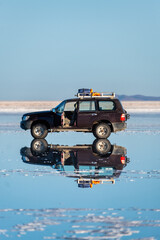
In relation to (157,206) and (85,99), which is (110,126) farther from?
(157,206)

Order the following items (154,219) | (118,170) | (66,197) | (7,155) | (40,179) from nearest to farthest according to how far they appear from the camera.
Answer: (154,219)
(66,197)
(40,179)
(118,170)
(7,155)

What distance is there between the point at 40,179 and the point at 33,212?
3298 mm

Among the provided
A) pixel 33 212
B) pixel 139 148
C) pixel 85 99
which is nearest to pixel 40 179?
pixel 33 212

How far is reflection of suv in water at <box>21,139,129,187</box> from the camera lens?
417 inches

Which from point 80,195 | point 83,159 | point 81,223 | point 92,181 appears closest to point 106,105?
point 83,159

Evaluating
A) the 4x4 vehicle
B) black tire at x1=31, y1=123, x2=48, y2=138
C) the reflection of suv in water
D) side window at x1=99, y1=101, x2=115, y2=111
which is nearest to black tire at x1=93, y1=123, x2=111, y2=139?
the 4x4 vehicle

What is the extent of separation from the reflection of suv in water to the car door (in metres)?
1.21

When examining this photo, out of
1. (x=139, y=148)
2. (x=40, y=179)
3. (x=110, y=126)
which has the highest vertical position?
(x=110, y=126)

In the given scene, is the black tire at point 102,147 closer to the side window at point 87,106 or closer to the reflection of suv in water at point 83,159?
the reflection of suv in water at point 83,159

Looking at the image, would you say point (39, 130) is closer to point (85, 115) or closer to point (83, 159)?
point (85, 115)

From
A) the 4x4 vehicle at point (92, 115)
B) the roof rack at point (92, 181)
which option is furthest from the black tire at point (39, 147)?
the roof rack at point (92, 181)

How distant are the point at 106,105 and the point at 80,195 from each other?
11.8 meters

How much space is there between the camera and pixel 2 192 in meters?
8.77

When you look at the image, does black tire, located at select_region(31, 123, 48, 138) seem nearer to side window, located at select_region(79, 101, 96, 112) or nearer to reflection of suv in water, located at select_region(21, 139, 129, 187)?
reflection of suv in water, located at select_region(21, 139, 129, 187)
